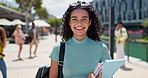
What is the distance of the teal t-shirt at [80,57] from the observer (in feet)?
5.30

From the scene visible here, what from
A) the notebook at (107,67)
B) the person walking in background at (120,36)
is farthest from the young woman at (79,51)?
the person walking in background at (120,36)

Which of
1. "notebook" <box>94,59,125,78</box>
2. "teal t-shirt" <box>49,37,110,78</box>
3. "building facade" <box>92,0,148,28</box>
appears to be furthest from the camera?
"building facade" <box>92,0,148,28</box>

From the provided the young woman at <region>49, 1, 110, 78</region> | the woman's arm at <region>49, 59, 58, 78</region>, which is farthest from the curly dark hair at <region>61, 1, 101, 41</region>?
the woman's arm at <region>49, 59, 58, 78</region>

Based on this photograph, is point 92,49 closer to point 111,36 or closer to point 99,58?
point 99,58

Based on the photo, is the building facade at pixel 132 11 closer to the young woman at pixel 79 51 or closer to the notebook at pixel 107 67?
the young woman at pixel 79 51

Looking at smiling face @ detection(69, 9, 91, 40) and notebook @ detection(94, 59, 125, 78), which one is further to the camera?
smiling face @ detection(69, 9, 91, 40)

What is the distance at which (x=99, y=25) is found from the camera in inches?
74.9

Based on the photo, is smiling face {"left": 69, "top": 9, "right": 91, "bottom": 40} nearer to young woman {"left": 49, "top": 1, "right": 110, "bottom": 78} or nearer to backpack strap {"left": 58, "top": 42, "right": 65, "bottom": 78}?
young woman {"left": 49, "top": 1, "right": 110, "bottom": 78}

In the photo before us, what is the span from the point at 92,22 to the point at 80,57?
1.40 ft

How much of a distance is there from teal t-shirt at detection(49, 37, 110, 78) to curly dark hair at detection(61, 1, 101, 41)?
0.22 m

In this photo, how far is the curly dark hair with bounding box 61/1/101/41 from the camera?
1688mm

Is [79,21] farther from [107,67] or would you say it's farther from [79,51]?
[107,67]

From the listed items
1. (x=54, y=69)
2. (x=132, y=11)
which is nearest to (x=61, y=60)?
(x=54, y=69)

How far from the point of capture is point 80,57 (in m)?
1.62
